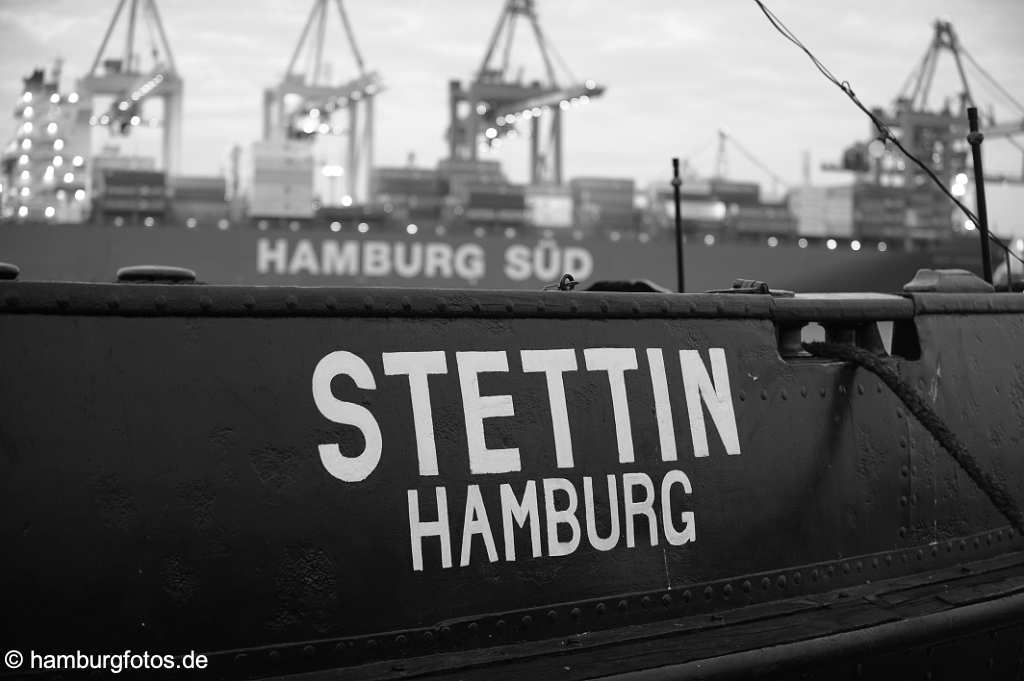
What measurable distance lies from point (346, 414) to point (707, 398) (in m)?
1.34

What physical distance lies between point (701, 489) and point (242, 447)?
5.19 feet

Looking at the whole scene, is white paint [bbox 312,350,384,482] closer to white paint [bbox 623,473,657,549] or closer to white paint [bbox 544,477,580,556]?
white paint [bbox 544,477,580,556]

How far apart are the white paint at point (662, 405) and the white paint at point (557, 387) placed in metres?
0.33

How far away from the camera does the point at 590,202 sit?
36.9 metres

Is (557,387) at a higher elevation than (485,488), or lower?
higher

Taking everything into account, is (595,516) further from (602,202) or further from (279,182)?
(602,202)

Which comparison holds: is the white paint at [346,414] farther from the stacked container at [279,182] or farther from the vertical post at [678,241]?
the stacked container at [279,182]

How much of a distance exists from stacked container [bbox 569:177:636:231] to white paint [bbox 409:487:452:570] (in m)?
33.2

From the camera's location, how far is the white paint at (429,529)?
301 cm

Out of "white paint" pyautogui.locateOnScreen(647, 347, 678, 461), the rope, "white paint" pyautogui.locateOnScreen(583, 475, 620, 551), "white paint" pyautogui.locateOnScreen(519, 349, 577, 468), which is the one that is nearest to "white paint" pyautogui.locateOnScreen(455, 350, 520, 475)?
"white paint" pyautogui.locateOnScreen(519, 349, 577, 468)

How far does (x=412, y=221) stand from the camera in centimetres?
3484

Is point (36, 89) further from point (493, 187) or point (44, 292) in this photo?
point (44, 292)

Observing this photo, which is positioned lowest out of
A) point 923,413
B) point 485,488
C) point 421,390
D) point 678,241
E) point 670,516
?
point 670,516

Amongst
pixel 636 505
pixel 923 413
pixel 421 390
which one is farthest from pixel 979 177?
pixel 421 390
